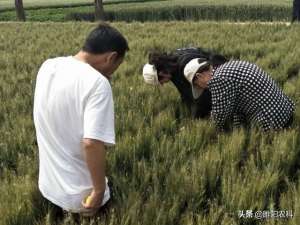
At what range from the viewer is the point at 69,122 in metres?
2.69

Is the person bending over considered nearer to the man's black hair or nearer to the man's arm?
the man's black hair

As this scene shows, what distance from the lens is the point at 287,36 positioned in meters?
10.6

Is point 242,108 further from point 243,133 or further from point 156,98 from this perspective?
point 156,98

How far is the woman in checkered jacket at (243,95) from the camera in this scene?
14.1ft

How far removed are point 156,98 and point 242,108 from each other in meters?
1.41

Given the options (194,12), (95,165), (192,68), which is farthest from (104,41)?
(194,12)

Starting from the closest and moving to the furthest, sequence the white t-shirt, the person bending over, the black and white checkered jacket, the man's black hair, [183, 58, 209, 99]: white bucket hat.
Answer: the white t-shirt → the man's black hair → the black and white checkered jacket → [183, 58, 209, 99]: white bucket hat → the person bending over

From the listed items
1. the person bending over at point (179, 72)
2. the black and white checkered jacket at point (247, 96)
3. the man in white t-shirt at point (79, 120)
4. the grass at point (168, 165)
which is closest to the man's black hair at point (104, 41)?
the man in white t-shirt at point (79, 120)

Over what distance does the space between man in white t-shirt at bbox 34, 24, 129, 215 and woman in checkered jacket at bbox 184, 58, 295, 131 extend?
1.75 m

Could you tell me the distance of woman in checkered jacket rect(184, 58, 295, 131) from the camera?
14.1 feet

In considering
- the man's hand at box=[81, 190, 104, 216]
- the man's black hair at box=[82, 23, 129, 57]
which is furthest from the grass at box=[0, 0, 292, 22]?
the man's hand at box=[81, 190, 104, 216]

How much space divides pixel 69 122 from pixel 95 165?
314 millimetres

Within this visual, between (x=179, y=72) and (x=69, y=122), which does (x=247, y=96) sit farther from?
(x=69, y=122)

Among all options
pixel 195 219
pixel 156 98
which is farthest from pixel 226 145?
pixel 156 98
